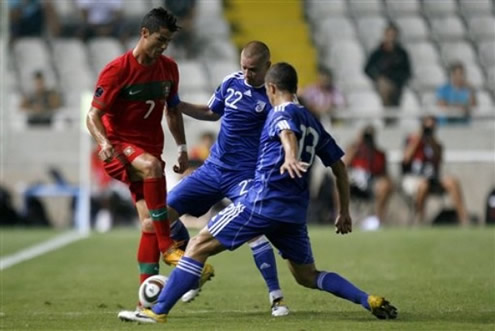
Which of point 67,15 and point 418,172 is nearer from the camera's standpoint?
point 418,172

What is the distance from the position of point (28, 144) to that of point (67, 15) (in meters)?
5.50

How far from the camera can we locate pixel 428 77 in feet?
92.5

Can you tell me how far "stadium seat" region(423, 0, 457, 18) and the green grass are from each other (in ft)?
36.4

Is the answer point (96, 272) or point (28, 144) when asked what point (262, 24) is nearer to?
point (28, 144)

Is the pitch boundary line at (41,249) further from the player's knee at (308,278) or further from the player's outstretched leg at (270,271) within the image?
the player's knee at (308,278)

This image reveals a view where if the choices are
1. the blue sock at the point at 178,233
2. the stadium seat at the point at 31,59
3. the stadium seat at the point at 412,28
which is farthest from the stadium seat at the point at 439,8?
the blue sock at the point at 178,233

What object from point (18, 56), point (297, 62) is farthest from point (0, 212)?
point (297, 62)

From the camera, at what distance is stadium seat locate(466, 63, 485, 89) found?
27.5 meters

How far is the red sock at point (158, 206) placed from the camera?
10.2 m

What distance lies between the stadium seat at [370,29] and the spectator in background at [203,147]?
7494 millimetres

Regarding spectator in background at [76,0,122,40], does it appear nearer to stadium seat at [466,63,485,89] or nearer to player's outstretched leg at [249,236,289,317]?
stadium seat at [466,63,485,89]

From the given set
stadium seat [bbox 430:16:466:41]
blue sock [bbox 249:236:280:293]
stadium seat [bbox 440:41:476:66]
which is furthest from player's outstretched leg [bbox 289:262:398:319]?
stadium seat [bbox 430:16:466:41]

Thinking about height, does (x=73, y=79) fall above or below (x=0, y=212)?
above

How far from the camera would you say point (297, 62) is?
1168 inches
